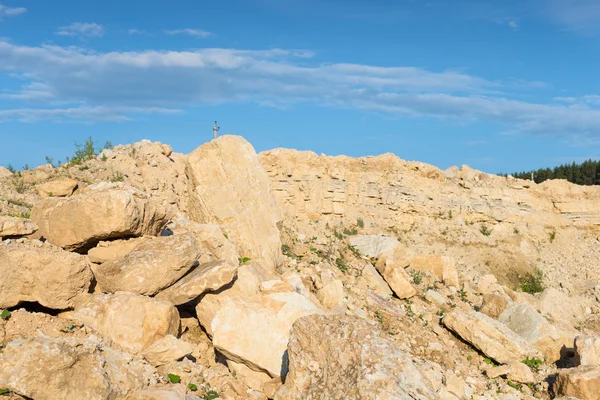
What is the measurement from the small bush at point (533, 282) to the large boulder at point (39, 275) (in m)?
17.6

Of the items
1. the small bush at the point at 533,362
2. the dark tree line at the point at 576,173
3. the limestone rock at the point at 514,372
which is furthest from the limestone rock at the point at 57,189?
the dark tree line at the point at 576,173

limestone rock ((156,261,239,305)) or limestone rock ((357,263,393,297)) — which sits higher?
limestone rock ((156,261,239,305))

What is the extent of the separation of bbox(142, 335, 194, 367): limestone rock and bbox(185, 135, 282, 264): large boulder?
3.44 m

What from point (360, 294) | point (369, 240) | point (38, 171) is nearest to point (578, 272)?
point (369, 240)

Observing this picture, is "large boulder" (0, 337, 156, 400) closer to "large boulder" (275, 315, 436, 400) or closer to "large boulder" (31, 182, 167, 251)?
"large boulder" (275, 315, 436, 400)

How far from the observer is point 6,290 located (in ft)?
22.9

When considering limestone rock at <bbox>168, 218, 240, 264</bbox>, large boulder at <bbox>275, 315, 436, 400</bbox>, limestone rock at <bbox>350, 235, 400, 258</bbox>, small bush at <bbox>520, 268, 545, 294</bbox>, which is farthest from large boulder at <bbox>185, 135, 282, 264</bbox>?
small bush at <bbox>520, 268, 545, 294</bbox>

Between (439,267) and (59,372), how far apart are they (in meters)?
11.0

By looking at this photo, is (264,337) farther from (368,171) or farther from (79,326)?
(368,171)

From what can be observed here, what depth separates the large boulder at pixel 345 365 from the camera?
5.62 m

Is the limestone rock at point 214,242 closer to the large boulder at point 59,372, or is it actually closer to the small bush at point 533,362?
the large boulder at point 59,372

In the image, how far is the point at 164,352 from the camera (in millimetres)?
6922

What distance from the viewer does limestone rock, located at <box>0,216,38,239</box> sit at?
304 inches

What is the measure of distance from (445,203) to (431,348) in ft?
44.7
